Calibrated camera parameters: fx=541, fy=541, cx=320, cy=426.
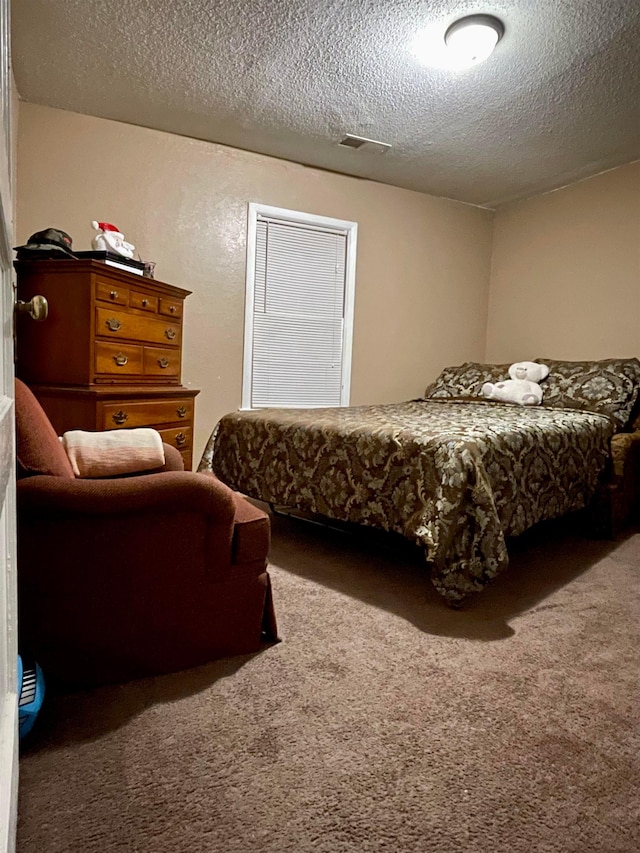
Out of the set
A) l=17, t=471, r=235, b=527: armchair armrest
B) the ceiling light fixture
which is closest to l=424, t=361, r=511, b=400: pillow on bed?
the ceiling light fixture

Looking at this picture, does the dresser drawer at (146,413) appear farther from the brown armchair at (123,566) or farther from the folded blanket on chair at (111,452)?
the brown armchair at (123,566)

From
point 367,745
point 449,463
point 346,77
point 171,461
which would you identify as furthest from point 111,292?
point 367,745

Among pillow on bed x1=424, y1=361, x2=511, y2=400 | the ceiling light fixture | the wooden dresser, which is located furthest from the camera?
pillow on bed x1=424, y1=361, x2=511, y2=400

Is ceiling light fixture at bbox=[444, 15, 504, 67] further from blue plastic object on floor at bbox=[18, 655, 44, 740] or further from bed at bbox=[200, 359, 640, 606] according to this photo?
blue plastic object on floor at bbox=[18, 655, 44, 740]

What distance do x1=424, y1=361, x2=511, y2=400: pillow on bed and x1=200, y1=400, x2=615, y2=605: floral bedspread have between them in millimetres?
881

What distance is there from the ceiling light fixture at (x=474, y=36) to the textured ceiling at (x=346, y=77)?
5 cm

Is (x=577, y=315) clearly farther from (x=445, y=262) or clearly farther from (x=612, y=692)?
(x=612, y=692)

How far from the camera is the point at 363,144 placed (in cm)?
369

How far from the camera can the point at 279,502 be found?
Answer: 280cm

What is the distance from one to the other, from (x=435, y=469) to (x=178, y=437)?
1.56 m

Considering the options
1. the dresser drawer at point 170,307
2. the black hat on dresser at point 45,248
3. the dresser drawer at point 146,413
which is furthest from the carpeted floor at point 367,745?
the black hat on dresser at point 45,248

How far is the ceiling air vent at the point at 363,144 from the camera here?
3594 mm

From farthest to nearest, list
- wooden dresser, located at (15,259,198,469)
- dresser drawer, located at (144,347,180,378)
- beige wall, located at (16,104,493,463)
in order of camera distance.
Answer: beige wall, located at (16,104,493,463) → dresser drawer, located at (144,347,180,378) → wooden dresser, located at (15,259,198,469)

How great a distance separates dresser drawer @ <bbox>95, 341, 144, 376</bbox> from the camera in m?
2.59
